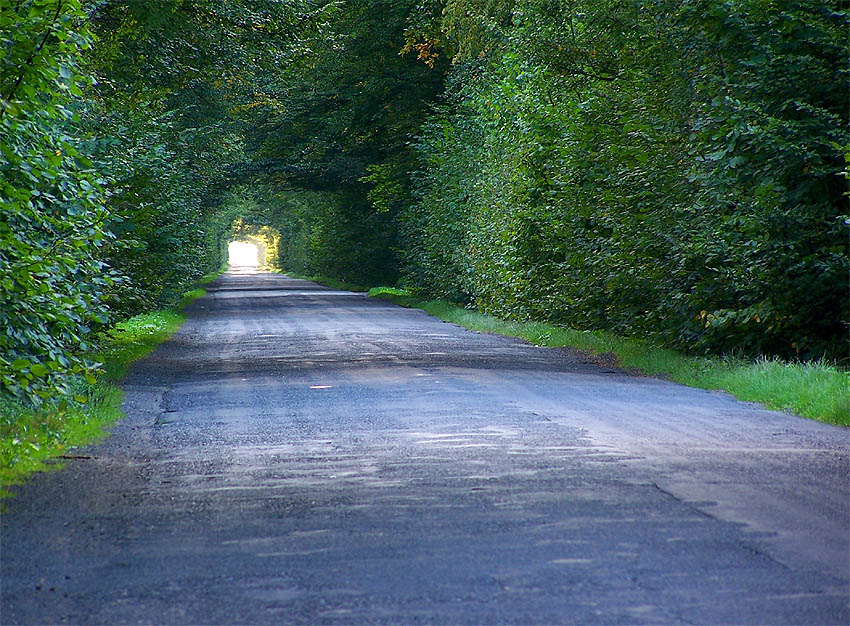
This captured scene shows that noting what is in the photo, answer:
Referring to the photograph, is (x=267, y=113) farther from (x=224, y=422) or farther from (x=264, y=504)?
(x=264, y=504)

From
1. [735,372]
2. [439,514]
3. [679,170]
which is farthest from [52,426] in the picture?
[679,170]

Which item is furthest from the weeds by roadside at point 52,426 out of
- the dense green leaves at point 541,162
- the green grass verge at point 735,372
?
the green grass verge at point 735,372

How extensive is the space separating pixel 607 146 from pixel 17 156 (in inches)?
505

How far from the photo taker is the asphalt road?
5.26 meters

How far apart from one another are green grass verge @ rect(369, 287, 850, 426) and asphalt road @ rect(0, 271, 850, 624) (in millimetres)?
418

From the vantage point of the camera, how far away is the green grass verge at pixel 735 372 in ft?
39.7

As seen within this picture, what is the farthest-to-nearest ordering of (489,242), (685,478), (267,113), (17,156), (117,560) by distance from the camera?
(267,113), (489,242), (17,156), (685,478), (117,560)

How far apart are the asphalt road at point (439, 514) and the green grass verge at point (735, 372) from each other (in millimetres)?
418

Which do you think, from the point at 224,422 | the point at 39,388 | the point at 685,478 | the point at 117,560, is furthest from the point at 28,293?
the point at 685,478

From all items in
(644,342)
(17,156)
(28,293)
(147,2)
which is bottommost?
(644,342)

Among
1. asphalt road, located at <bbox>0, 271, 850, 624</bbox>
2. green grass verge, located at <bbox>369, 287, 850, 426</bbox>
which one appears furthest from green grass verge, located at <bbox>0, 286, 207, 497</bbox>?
green grass verge, located at <bbox>369, 287, 850, 426</bbox>

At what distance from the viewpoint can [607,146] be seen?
2077 cm

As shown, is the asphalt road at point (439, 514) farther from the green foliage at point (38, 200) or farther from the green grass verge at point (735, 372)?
the green foliage at point (38, 200)

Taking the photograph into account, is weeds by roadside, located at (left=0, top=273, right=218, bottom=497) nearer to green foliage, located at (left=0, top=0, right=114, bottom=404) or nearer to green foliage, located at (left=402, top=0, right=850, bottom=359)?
green foliage, located at (left=0, top=0, right=114, bottom=404)
